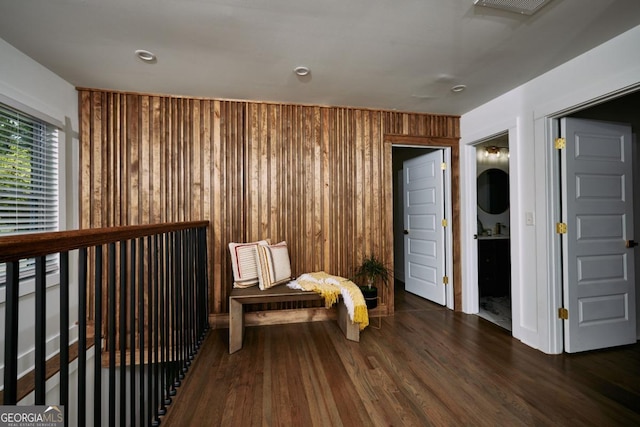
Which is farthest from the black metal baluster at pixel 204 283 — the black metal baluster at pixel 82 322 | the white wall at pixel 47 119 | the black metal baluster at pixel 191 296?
the black metal baluster at pixel 82 322

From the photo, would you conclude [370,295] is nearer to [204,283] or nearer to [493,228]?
[204,283]

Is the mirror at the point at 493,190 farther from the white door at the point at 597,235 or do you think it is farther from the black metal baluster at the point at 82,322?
the black metal baluster at the point at 82,322

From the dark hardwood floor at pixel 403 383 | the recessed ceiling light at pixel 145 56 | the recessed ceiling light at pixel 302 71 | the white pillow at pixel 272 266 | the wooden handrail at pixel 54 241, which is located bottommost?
the dark hardwood floor at pixel 403 383

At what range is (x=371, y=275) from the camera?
10.3ft

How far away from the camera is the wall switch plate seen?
2600 mm

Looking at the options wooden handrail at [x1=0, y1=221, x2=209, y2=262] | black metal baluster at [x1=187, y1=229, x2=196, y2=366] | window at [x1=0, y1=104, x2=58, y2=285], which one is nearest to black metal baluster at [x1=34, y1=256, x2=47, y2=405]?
wooden handrail at [x1=0, y1=221, x2=209, y2=262]

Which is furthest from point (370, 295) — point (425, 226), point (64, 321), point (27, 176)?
point (27, 176)

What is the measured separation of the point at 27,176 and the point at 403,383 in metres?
3.34

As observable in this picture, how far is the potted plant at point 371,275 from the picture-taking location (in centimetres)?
306

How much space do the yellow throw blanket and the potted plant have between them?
1.40 ft

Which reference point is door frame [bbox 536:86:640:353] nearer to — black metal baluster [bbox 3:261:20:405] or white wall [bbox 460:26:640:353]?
white wall [bbox 460:26:640:353]

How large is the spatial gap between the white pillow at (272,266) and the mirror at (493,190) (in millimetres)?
3303

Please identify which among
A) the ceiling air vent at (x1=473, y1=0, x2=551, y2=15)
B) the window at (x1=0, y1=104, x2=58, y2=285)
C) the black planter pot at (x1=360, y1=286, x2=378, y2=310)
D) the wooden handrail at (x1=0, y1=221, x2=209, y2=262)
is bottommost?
the black planter pot at (x1=360, y1=286, x2=378, y2=310)

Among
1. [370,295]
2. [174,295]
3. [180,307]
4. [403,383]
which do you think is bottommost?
[403,383]
